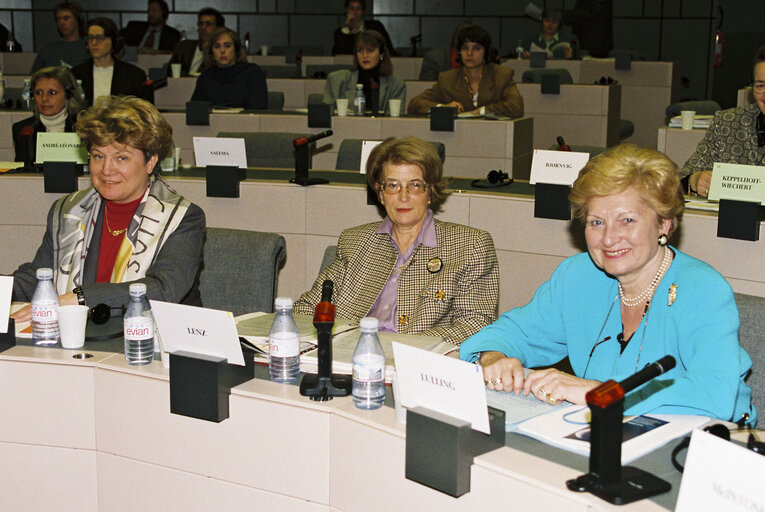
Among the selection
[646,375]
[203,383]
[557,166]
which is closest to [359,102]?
[557,166]

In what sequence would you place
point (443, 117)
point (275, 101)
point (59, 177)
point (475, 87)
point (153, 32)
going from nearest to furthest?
1. point (59, 177)
2. point (443, 117)
3. point (475, 87)
4. point (275, 101)
5. point (153, 32)

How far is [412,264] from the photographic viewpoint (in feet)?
8.59

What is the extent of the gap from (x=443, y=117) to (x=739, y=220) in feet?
8.62

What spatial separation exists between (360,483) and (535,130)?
5.99m

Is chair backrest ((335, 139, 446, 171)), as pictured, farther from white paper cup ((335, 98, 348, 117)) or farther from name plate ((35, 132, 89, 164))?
name plate ((35, 132, 89, 164))

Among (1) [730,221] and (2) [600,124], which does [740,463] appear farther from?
(2) [600,124]

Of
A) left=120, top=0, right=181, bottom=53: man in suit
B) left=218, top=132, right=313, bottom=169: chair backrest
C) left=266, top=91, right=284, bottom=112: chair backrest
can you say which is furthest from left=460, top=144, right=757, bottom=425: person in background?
left=120, top=0, right=181, bottom=53: man in suit

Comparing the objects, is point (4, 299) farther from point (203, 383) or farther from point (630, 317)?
point (630, 317)

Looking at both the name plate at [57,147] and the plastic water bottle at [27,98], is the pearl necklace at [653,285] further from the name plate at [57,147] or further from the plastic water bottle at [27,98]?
the plastic water bottle at [27,98]

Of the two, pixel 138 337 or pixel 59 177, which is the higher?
pixel 59 177

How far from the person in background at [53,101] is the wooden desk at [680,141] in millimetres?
3037

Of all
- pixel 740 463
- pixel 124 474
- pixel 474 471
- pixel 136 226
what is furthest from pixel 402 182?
pixel 740 463

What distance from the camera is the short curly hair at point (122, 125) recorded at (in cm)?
256

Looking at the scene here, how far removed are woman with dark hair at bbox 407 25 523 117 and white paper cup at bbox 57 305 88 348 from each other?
398cm
